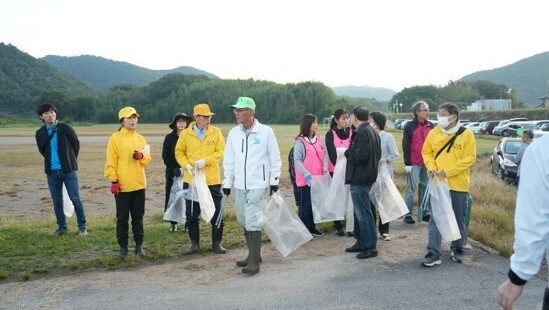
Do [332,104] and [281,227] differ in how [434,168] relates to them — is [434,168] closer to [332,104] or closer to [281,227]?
[281,227]

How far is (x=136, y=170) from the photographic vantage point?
627 centimetres

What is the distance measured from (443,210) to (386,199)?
1268 millimetres

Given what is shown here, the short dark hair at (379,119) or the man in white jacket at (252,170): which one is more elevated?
Answer: the short dark hair at (379,119)

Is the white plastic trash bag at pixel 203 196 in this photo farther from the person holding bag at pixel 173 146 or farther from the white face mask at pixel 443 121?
the white face mask at pixel 443 121

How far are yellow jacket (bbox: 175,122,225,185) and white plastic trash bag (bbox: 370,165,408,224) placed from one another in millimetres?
2319

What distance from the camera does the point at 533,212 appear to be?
2.18m

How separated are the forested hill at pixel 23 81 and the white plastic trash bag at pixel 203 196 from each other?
121887 mm

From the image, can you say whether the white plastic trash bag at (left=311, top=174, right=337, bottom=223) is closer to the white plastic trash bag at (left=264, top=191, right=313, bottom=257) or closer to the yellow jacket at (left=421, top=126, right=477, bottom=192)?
the white plastic trash bag at (left=264, top=191, right=313, bottom=257)

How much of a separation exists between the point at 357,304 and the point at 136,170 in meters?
3.48

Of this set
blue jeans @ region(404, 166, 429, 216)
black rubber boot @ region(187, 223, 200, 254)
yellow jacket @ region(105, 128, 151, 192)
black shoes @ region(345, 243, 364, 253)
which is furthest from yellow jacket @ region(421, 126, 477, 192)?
yellow jacket @ region(105, 128, 151, 192)

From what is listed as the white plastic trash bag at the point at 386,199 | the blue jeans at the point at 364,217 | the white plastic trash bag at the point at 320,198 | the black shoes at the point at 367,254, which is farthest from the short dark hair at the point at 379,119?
the black shoes at the point at 367,254

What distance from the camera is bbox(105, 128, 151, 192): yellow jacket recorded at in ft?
20.2

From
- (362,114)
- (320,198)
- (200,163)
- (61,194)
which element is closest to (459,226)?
(362,114)

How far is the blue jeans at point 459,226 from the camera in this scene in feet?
18.4
